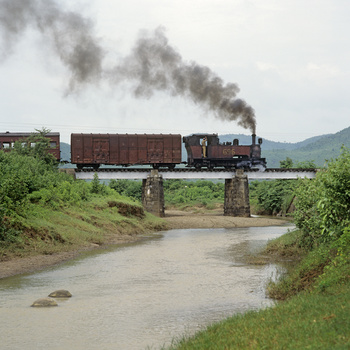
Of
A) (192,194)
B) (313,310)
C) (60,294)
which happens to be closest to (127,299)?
(60,294)

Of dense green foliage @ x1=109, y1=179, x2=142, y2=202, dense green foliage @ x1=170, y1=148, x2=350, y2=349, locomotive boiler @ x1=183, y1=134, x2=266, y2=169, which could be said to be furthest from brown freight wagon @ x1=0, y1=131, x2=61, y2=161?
dense green foliage @ x1=170, y1=148, x2=350, y2=349

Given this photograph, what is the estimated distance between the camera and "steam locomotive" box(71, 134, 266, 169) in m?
50.2

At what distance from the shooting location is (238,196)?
53188 mm

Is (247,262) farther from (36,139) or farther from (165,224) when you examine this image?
(36,139)

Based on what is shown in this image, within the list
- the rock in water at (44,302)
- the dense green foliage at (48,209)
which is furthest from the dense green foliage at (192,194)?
the rock in water at (44,302)

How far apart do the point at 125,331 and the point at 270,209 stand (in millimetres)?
51709

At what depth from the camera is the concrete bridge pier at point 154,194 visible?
50.3 m

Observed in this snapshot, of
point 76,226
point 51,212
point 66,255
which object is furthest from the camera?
point 76,226

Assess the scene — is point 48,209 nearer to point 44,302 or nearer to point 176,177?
point 44,302

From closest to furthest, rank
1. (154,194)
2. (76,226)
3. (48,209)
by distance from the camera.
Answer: (76,226) → (48,209) → (154,194)

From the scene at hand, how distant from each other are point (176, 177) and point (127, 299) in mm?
37838

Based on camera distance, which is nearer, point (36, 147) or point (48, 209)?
point (48, 209)

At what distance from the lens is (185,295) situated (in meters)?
14.2

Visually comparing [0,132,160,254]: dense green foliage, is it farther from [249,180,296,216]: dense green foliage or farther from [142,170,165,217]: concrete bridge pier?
[249,180,296,216]: dense green foliage
